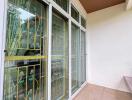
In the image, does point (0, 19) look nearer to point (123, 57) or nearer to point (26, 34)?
point (26, 34)

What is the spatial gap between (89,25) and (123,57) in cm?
167

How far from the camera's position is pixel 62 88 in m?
2.70

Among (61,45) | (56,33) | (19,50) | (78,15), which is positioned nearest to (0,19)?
(19,50)

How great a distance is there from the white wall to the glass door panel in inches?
121

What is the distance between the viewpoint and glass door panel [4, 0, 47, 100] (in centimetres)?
135

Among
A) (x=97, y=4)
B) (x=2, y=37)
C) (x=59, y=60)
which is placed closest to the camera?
(x=2, y=37)

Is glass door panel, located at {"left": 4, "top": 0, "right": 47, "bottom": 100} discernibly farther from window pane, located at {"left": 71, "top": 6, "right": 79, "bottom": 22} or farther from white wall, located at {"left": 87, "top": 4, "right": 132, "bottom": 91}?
white wall, located at {"left": 87, "top": 4, "right": 132, "bottom": 91}

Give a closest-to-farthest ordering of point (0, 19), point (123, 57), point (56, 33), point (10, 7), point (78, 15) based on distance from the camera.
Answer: point (0, 19)
point (10, 7)
point (56, 33)
point (78, 15)
point (123, 57)

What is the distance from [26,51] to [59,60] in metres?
1.03

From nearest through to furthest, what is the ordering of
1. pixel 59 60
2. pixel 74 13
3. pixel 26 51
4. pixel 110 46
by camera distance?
pixel 26 51
pixel 59 60
pixel 74 13
pixel 110 46

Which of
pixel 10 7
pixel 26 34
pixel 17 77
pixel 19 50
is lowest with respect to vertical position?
pixel 17 77

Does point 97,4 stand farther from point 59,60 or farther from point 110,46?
point 59,60

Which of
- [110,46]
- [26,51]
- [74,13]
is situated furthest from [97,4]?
[26,51]

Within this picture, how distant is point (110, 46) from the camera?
4.48 meters
